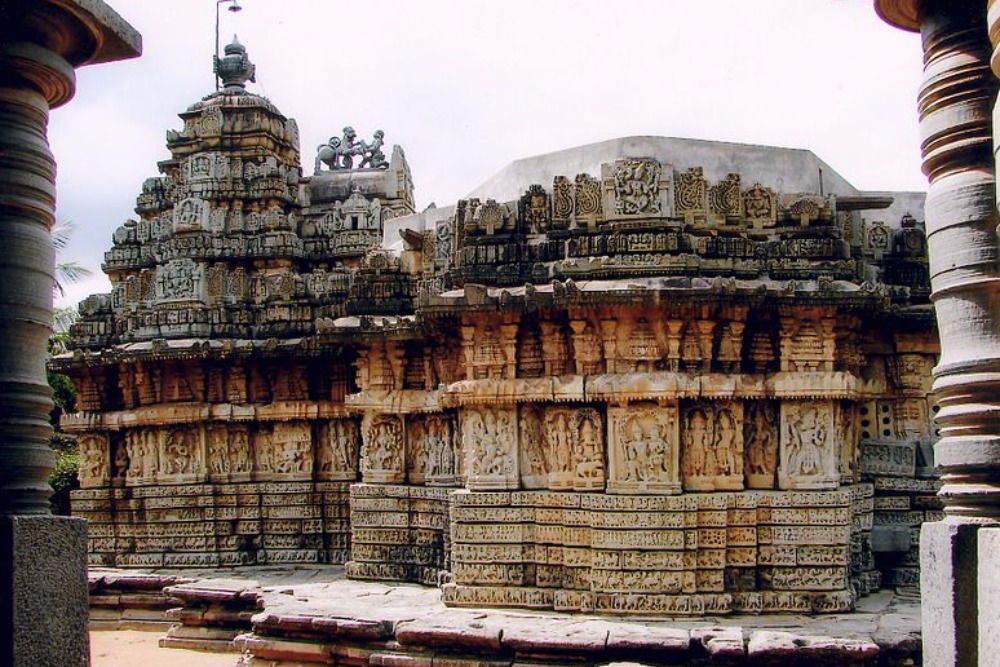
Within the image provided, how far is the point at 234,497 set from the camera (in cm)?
1552

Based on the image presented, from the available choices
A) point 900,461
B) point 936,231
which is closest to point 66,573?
point 936,231

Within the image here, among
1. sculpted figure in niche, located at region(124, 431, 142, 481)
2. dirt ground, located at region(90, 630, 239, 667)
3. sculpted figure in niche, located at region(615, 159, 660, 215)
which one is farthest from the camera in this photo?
sculpted figure in niche, located at region(124, 431, 142, 481)

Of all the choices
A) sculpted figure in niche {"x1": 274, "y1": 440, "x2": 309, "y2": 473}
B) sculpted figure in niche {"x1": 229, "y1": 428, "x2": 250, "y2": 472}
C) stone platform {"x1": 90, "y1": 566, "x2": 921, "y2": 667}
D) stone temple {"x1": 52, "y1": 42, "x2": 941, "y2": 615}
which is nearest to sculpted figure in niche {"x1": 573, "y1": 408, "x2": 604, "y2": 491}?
stone temple {"x1": 52, "y1": 42, "x2": 941, "y2": 615}

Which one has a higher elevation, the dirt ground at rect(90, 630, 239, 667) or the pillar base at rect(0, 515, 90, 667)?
the pillar base at rect(0, 515, 90, 667)

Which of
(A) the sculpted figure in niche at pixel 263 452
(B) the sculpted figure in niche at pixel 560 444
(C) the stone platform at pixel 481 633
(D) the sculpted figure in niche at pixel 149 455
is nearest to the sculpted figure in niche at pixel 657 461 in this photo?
(B) the sculpted figure in niche at pixel 560 444

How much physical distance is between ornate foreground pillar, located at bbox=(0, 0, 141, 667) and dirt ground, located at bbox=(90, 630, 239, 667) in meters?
6.42

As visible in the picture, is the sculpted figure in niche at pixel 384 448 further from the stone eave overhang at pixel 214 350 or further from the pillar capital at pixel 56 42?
the pillar capital at pixel 56 42

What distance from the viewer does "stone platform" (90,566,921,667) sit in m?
8.59

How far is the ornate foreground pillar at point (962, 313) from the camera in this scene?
15.5ft

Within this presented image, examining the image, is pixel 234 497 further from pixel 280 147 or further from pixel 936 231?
pixel 936 231

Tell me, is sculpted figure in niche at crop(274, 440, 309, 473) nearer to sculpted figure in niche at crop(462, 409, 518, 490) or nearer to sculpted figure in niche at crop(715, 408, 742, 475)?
sculpted figure in niche at crop(462, 409, 518, 490)

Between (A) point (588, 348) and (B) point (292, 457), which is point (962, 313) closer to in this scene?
(A) point (588, 348)

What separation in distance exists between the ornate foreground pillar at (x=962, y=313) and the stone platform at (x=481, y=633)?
148 inches

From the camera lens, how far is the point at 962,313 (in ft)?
16.3
